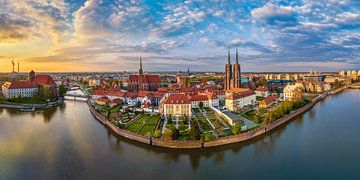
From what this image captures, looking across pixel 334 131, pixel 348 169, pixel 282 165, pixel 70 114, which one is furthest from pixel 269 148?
pixel 70 114

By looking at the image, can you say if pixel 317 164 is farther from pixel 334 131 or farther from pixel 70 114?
pixel 70 114

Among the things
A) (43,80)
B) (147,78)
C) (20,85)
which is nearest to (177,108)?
(147,78)

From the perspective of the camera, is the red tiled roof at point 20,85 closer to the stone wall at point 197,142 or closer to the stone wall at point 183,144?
the stone wall at point 197,142

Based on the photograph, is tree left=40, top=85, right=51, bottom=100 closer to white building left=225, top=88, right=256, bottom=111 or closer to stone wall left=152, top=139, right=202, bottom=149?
white building left=225, top=88, right=256, bottom=111

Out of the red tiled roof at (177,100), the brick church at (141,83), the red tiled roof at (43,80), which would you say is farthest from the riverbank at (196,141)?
the red tiled roof at (43,80)

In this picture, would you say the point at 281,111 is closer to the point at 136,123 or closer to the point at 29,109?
the point at 136,123

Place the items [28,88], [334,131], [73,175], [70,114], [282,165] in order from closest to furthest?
[73,175]
[282,165]
[334,131]
[70,114]
[28,88]
